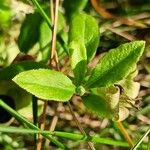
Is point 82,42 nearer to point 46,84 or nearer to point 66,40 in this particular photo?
point 46,84

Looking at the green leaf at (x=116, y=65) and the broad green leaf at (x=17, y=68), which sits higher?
the green leaf at (x=116, y=65)

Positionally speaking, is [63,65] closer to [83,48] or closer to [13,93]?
[13,93]

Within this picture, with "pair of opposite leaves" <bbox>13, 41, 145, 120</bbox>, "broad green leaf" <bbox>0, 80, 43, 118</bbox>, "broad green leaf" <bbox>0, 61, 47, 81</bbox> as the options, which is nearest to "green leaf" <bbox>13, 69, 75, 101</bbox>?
"pair of opposite leaves" <bbox>13, 41, 145, 120</bbox>

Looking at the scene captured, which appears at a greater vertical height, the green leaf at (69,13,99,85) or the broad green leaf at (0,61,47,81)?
the green leaf at (69,13,99,85)

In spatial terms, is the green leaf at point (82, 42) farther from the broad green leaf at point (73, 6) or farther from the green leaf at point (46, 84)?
the broad green leaf at point (73, 6)

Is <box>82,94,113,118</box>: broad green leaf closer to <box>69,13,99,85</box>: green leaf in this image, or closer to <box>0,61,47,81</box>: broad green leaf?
<box>69,13,99,85</box>: green leaf

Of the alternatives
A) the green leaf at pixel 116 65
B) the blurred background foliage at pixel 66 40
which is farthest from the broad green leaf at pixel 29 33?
the green leaf at pixel 116 65

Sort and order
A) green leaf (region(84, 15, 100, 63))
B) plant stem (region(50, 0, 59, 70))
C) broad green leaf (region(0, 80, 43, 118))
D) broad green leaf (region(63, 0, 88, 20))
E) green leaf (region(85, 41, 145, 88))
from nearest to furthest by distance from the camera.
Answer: green leaf (region(85, 41, 145, 88))
green leaf (region(84, 15, 100, 63))
plant stem (region(50, 0, 59, 70))
broad green leaf (region(0, 80, 43, 118))
broad green leaf (region(63, 0, 88, 20))
